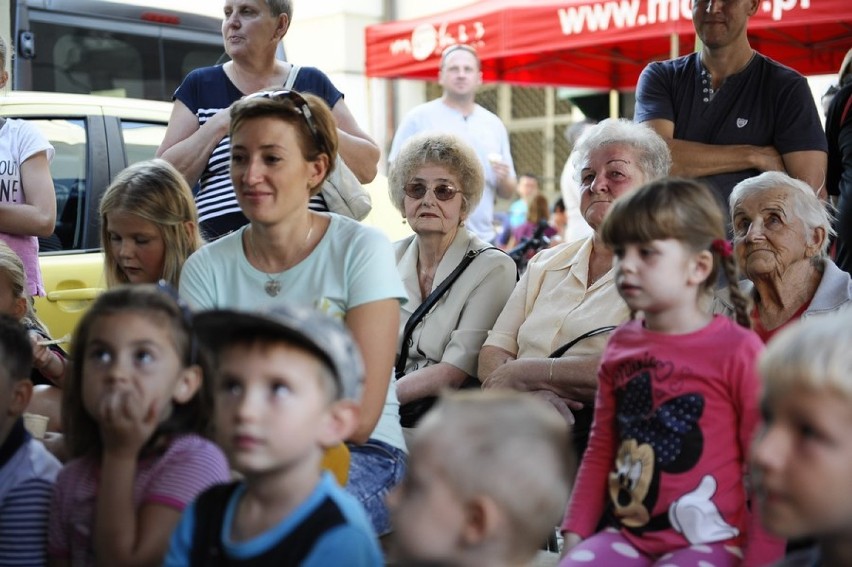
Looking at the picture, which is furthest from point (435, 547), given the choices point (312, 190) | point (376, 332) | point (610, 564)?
point (312, 190)

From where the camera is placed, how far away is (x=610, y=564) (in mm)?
2332

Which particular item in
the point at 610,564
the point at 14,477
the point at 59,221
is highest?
the point at 59,221

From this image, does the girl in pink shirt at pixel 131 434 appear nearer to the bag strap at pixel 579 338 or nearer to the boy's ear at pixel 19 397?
the boy's ear at pixel 19 397

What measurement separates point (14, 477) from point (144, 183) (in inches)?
46.3

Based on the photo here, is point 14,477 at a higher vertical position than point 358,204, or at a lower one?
lower

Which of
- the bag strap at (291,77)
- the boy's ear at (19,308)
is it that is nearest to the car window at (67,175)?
the boy's ear at (19,308)

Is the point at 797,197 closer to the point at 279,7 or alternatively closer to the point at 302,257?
the point at 302,257

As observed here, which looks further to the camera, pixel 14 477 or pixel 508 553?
pixel 14 477

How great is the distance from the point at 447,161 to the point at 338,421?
1958 mm

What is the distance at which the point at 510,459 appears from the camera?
1.74 m

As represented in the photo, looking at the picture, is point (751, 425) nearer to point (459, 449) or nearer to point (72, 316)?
point (459, 449)

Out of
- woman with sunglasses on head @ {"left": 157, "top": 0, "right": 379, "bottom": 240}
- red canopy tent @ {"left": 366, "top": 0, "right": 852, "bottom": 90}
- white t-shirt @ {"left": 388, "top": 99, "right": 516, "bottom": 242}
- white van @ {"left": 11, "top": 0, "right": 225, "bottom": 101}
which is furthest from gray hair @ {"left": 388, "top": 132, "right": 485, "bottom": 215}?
white van @ {"left": 11, "top": 0, "right": 225, "bottom": 101}

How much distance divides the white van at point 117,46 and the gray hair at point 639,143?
4.47 m

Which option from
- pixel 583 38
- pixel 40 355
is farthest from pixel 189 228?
pixel 583 38
